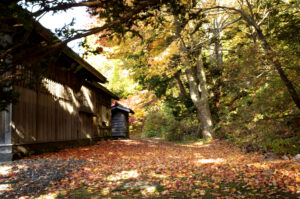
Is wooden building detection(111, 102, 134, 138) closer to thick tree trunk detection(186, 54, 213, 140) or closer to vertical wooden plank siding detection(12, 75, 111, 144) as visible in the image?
vertical wooden plank siding detection(12, 75, 111, 144)

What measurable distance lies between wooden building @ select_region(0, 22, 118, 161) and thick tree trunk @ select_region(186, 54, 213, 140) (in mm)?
7208

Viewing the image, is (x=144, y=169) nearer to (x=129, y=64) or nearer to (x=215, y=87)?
(x=129, y=64)

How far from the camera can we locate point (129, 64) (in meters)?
18.5

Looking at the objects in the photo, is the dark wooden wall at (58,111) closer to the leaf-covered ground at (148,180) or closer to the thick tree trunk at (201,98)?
the leaf-covered ground at (148,180)

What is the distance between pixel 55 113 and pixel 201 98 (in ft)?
35.6

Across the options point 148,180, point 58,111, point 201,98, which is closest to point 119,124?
point 201,98

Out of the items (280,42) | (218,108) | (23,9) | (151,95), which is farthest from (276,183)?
(151,95)

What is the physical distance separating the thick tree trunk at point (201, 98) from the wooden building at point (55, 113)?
7.21 metres

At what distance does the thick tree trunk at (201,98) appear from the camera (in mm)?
17656

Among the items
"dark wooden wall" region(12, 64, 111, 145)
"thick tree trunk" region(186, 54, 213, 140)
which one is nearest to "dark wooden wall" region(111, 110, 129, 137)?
"dark wooden wall" region(12, 64, 111, 145)

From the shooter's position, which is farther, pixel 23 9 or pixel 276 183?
pixel 276 183

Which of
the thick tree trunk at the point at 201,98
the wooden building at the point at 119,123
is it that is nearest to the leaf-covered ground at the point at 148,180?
the thick tree trunk at the point at 201,98

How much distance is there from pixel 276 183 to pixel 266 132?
4155mm

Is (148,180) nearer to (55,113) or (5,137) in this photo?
(5,137)
